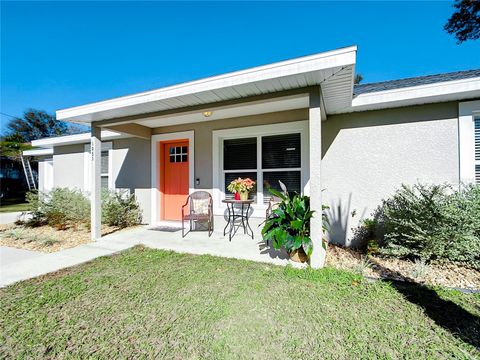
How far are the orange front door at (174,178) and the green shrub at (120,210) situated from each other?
84 cm

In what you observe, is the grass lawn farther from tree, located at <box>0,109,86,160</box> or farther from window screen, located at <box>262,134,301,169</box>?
tree, located at <box>0,109,86,160</box>

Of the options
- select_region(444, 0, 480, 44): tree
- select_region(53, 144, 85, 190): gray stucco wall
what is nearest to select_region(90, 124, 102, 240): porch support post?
select_region(53, 144, 85, 190): gray stucco wall

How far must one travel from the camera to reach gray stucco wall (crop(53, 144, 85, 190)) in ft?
27.1

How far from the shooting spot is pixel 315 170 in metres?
3.29

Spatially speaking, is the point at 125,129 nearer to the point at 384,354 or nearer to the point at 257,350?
the point at 257,350

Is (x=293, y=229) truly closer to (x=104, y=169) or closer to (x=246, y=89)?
(x=246, y=89)

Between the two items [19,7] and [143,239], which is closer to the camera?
[143,239]

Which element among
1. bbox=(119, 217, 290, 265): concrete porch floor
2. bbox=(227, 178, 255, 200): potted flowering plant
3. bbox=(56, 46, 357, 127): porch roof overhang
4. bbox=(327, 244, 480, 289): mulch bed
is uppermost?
bbox=(56, 46, 357, 127): porch roof overhang

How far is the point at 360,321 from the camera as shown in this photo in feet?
7.22

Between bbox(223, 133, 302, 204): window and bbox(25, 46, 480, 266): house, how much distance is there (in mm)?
23

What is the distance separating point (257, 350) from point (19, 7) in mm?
10823

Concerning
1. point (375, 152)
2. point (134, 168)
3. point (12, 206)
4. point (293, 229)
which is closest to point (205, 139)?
point (134, 168)

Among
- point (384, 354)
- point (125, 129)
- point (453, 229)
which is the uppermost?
point (125, 129)

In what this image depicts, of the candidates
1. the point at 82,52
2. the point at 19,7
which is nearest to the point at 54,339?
the point at 19,7
